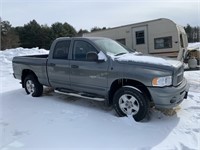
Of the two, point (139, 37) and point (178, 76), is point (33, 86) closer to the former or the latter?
point (178, 76)

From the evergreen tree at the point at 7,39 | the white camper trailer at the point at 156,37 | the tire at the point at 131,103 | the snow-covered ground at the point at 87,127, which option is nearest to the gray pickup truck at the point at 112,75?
the tire at the point at 131,103

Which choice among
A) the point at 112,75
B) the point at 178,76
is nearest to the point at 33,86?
the point at 112,75

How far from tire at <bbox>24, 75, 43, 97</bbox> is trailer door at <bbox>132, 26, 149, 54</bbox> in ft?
30.4

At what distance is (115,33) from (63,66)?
10.4 meters

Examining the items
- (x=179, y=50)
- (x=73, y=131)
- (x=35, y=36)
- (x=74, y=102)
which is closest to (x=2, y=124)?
(x=73, y=131)

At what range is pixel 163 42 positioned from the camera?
14828mm

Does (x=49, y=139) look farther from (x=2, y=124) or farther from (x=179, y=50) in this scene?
(x=179, y=50)

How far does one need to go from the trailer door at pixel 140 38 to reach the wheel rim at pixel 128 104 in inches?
407

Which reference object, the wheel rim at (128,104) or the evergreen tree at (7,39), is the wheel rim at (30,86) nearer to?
the wheel rim at (128,104)

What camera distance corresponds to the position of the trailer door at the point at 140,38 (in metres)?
15.3

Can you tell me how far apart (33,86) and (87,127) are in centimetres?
301

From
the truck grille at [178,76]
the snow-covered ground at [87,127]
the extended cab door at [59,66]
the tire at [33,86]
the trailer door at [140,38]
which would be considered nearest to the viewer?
the snow-covered ground at [87,127]

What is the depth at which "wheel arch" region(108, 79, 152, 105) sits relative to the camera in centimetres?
550

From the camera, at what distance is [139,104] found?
17.5 feet
